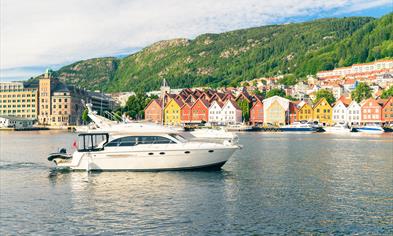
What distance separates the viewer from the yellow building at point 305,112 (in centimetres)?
17712

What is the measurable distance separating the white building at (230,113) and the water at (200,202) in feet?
449

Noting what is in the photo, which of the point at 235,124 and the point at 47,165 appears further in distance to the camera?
the point at 235,124

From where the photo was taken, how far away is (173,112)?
619 ft

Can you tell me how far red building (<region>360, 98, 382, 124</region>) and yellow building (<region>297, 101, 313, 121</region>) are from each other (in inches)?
721

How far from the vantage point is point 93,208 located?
2564cm

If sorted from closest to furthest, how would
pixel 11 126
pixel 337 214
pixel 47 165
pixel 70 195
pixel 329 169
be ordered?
pixel 337 214, pixel 70 195, pixel 329 169, pixel 47 165, pixel 11 126

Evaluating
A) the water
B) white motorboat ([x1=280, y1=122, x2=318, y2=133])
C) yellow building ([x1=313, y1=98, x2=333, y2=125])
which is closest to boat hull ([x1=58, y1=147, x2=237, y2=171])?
the water

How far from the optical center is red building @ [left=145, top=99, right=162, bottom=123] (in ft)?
617

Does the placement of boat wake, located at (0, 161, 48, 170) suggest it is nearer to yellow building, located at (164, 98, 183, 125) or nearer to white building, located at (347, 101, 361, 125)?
yellow building, located at (164, 98, 183, 125)

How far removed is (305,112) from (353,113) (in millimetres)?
17285

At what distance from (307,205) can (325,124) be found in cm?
15439

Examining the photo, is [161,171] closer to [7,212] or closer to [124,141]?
[124,141]

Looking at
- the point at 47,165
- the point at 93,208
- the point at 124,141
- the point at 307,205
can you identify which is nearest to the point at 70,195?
the point at 93,208

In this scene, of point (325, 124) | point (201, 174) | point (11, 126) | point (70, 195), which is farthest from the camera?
point (11, 126)
